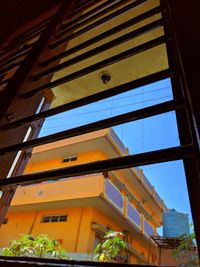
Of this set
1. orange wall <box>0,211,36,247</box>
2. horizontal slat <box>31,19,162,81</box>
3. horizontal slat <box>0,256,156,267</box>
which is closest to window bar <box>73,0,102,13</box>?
horizontal slat <box>31,19,162,81</box>

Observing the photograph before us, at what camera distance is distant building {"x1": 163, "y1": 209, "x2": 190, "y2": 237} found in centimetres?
64

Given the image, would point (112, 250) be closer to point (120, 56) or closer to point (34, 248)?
point (120, 56)

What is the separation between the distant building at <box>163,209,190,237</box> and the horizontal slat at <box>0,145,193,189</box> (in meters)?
0.27

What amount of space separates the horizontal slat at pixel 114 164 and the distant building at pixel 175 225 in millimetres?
266

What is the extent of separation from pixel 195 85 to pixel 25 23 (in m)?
1.83

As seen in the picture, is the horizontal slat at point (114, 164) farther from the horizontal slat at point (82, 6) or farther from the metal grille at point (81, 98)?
the horizontal slat at point (82, 6)

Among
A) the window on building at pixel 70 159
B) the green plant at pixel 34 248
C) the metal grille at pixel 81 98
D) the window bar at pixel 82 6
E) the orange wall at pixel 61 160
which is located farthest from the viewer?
the window on building at pixel 70 159

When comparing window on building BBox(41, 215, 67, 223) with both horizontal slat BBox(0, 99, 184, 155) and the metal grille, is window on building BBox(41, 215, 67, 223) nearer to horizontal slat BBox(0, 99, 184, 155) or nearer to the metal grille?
the metal grille

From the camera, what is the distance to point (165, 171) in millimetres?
630

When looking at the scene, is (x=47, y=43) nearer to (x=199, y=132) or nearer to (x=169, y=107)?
(x=169, y=107)

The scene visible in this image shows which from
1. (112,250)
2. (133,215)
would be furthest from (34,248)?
(133,215)

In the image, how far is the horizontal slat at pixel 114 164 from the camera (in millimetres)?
416

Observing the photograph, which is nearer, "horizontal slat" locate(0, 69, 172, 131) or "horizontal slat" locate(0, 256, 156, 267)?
"horizontal slat" locate(0, 256, 156, 267)

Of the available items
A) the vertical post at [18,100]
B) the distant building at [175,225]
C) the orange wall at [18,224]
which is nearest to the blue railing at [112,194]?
the orange wall at [18,224]
